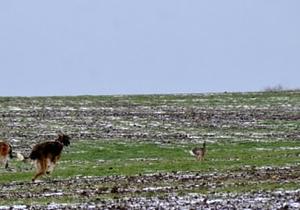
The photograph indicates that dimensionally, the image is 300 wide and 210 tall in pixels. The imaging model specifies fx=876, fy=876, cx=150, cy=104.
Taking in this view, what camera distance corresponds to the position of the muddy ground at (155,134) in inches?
826

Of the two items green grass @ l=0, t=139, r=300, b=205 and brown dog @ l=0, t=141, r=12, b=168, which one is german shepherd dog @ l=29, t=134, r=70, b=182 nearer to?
green grass @ l=0, t=139, r=300, b=205

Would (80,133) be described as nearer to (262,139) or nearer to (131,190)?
(262,139)

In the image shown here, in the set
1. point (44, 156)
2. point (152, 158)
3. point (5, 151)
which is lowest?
point (152, 158)

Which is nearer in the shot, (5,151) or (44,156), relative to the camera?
(44,156)

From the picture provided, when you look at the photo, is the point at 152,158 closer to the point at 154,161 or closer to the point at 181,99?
the point at 154,161

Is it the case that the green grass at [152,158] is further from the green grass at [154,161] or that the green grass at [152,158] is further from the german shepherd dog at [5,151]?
the german shepherd dog at [5,151]

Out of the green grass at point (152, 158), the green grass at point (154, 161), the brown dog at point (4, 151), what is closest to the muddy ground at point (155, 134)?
the green grass at point (154, 161)

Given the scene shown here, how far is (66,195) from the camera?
2286cm

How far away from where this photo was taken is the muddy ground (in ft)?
68.8

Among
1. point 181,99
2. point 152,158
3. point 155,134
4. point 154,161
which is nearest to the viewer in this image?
point 154,161

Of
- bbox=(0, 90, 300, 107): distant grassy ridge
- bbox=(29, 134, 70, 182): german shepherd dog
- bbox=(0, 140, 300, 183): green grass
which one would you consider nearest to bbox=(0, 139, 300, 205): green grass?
bbox=(0, 140, 300, 183): green grass

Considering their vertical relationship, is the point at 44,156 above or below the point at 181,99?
below

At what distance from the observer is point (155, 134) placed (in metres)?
48.6

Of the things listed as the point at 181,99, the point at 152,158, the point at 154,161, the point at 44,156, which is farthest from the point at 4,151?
the point at 181,99
